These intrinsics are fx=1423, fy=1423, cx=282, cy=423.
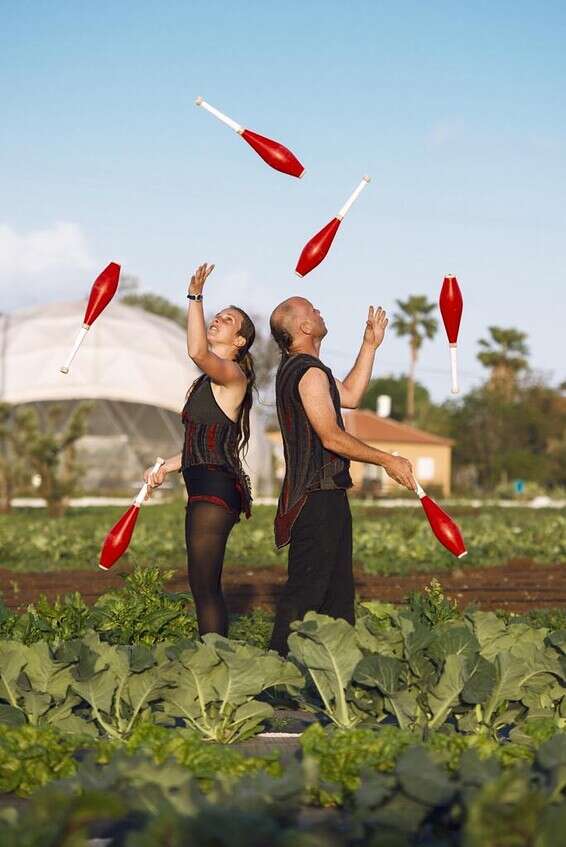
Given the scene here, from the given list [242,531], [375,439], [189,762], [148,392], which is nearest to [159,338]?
[148,392]

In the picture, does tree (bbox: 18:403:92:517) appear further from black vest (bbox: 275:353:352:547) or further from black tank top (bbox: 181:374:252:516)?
black vest (bbox: 275:353:352:547)

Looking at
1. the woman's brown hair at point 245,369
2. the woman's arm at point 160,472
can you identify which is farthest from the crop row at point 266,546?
the woman's brown hair at point 245,369

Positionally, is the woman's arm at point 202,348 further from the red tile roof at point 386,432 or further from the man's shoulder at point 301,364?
the red tile roof at point 386,432

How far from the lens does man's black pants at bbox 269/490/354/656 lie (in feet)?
20.1

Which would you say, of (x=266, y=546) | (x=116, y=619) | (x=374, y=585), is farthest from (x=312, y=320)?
(x=266, y=546)

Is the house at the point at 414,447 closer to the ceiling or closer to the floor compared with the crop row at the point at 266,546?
closer to the ceiling

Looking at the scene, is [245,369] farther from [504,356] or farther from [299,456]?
[504,356]

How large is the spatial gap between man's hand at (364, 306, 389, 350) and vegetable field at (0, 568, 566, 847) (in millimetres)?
1312

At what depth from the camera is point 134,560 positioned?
51.6 feet

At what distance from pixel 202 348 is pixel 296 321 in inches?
21.0

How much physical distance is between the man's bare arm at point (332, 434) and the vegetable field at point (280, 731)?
63 cm

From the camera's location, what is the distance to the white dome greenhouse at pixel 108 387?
4634 centimetres

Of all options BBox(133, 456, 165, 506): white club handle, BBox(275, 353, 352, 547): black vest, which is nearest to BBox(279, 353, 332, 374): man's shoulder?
BBox(275, 353, 352, 547): black vest

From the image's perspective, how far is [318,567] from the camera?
6168 millimetres
